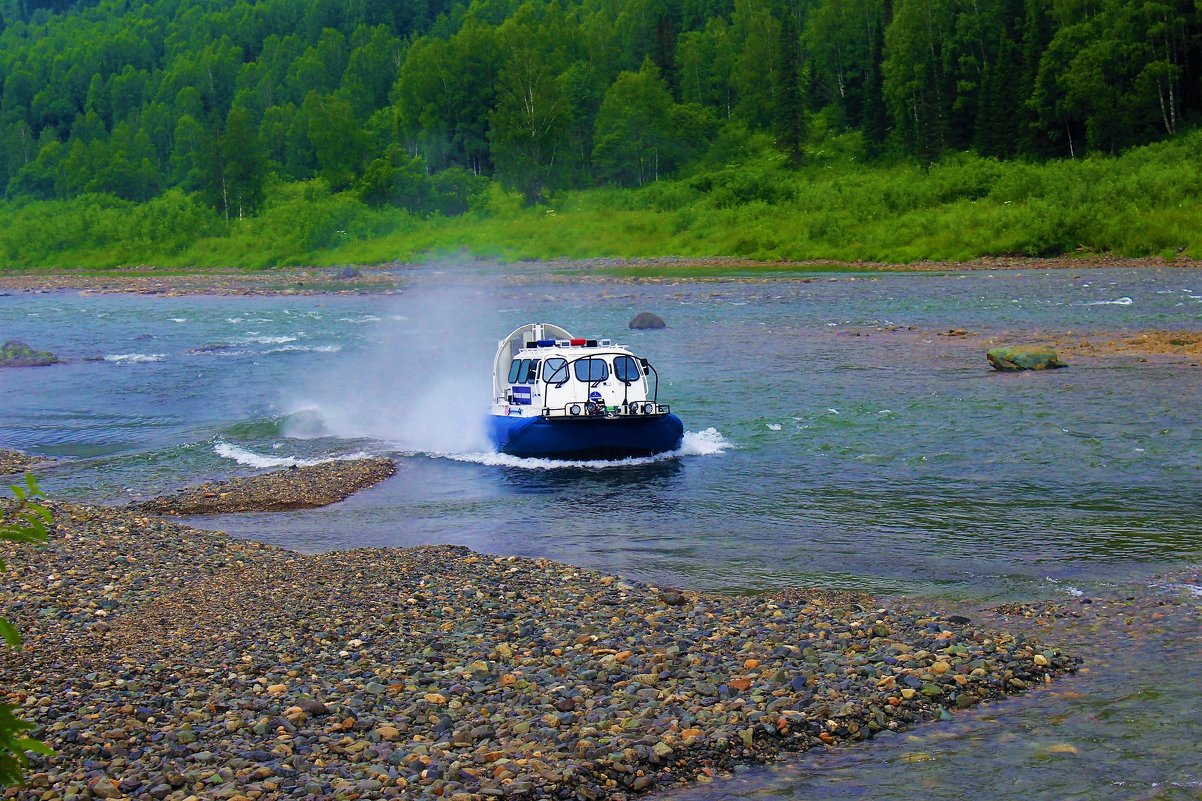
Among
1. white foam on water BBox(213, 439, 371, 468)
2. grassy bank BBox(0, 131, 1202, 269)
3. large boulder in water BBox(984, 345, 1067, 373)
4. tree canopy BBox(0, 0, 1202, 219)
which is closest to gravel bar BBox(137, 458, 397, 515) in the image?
white foam on water BBox(213, 439, 371, 468)

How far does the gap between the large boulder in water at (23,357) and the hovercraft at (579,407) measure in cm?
2768

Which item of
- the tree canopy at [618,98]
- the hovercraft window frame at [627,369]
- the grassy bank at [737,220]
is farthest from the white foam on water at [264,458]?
the tree canopy at [618,98]

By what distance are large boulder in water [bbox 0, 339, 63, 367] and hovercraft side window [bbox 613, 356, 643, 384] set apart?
3026 cm

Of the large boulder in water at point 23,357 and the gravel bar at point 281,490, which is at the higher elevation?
the large boulder in water at point 23,357

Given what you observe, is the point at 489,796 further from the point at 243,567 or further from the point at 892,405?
the point at 892,405

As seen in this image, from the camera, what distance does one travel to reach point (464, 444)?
98.5ft

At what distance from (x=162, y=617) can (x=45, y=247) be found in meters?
128

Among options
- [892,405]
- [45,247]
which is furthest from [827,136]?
[892,405]

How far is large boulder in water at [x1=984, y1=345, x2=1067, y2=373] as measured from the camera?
115 feet

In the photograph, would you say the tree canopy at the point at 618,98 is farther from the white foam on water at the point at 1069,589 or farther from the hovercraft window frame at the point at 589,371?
the white foam on water at the point at 1069,589

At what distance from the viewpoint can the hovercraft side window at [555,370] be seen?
27438mm

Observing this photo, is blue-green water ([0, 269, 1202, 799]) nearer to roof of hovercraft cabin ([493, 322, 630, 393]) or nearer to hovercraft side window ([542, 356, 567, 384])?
roof of hovercraft cabin ([493, 322, 630, 393])

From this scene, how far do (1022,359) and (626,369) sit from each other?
13890 mm

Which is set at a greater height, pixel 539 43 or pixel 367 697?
pixel 539 43
